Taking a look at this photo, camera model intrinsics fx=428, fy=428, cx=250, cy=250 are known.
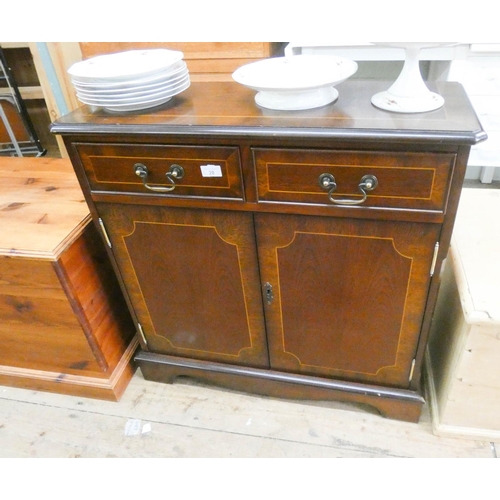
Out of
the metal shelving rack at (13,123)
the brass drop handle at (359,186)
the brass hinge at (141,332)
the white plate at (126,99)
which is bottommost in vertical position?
the brass hinge at (141,332)

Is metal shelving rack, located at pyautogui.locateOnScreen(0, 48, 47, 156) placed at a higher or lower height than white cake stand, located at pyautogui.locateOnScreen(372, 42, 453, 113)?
lower

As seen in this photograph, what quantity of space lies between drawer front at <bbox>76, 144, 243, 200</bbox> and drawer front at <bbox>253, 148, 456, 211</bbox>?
0.24 feet

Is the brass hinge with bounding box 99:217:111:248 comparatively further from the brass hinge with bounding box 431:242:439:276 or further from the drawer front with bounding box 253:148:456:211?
the brass hinge with bounding box 431:242:439:276

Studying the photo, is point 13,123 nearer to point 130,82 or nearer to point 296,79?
point 130,82

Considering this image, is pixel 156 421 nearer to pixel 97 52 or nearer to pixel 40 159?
pixel 40 159

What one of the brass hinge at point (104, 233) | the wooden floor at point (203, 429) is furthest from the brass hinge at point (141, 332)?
the brass hinge at point (104, 233)

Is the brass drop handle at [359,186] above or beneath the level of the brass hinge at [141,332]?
above

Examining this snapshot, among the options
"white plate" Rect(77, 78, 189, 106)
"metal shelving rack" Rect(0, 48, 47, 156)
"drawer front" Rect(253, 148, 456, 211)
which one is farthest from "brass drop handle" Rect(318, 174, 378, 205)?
"metal shelving rack" Rect(0, 48, 47, 156)

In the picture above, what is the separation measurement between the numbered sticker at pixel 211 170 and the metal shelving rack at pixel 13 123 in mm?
1864

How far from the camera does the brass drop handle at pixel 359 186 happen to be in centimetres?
80

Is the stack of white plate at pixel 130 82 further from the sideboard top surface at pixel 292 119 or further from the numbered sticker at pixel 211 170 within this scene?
the numbered sticker at pixel 211 170

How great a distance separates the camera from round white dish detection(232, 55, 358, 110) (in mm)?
827

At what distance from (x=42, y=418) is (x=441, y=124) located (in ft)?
4.40
